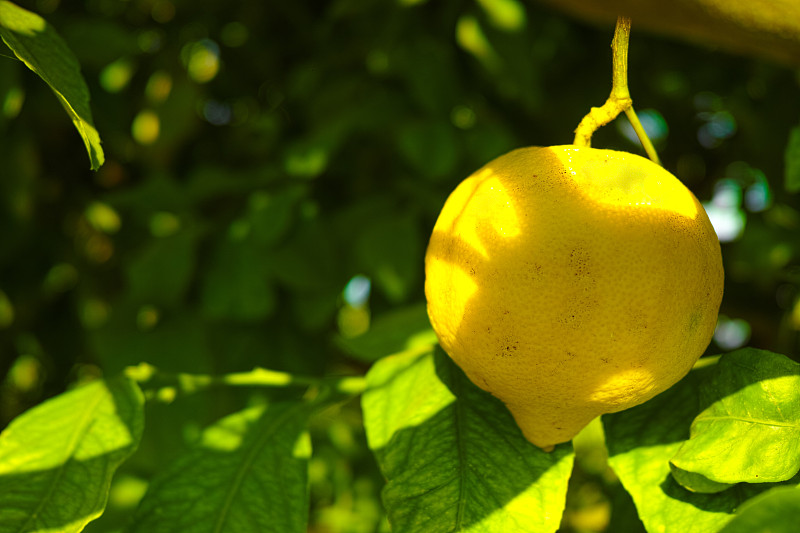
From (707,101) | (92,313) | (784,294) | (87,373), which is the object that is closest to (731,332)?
(784,294)

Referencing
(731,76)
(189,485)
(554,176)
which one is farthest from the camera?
(731,76)

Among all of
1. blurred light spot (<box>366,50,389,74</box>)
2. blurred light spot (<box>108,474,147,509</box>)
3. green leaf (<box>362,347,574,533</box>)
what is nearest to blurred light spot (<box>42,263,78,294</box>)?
blurred light spot (<box>108,474,147,509</box>)

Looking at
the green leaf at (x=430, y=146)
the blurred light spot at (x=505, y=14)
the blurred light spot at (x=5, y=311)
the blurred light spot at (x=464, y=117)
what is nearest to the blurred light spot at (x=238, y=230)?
the green leaf at (x=430, y=146)

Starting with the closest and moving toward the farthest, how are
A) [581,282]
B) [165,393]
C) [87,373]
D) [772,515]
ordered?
[772,515]
[581,282]
[165,393]
[87,373]

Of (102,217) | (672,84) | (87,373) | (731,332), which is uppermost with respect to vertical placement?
(672,84)

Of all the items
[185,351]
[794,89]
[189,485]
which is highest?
[794,89]

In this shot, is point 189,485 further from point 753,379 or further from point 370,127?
point 370,127

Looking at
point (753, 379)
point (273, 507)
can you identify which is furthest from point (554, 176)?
point (273, 507)

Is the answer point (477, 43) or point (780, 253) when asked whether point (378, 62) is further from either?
point (780, 253)

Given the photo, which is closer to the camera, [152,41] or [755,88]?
[755,88]
